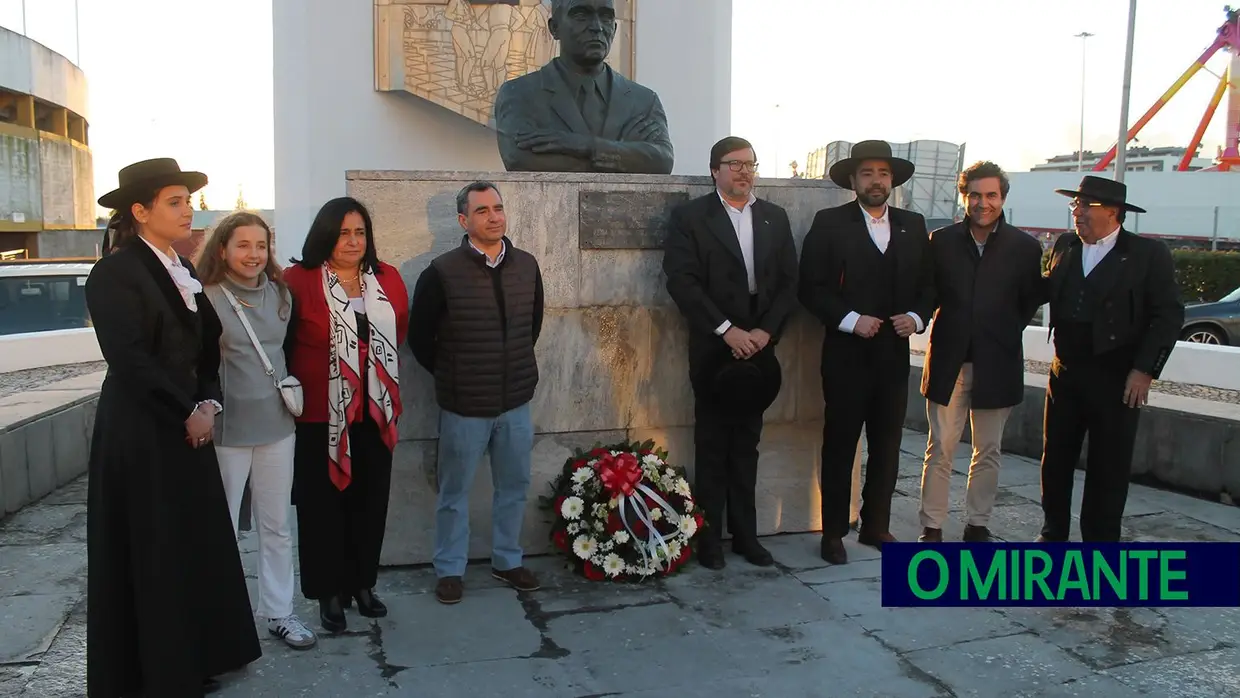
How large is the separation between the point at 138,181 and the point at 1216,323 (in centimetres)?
1184

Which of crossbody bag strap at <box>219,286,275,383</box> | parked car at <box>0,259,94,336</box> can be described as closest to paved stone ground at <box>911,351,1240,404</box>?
crossbody bag strap at <box>219,286,275,383</box>

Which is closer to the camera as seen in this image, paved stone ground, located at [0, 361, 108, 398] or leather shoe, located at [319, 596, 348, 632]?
leather shoe, located at [319, 596, 348, 632]

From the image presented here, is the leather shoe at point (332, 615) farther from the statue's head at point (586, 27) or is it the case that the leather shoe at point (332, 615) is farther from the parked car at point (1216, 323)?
the parked car at point (1216, 323)

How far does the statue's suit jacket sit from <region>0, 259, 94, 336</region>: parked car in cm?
729

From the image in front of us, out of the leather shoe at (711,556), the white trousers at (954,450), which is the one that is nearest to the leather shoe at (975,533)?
the white trousers at (954,450)

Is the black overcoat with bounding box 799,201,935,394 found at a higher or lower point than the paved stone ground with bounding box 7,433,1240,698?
higher

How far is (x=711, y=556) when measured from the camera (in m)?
4.51

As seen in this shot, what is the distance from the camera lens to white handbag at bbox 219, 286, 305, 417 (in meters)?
3.36

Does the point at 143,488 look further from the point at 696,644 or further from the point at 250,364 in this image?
the point at 696,644

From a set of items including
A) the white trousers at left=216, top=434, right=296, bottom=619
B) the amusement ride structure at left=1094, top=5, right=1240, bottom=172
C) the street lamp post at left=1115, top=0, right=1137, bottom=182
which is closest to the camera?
the white trousers at left=216, top=434, right=296, bottom=619

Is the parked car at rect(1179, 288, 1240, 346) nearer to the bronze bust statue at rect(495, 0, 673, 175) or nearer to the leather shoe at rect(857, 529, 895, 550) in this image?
the leather shoe at rect(857, 529, 895, 550)

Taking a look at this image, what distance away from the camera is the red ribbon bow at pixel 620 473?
4375 millimetres

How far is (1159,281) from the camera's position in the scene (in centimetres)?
439

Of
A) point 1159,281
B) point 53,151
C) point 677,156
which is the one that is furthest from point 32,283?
point 53,151
